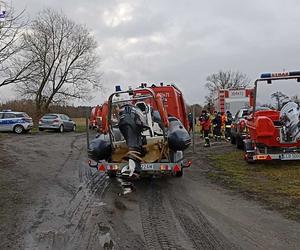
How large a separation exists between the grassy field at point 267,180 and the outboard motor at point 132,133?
84.7 inches

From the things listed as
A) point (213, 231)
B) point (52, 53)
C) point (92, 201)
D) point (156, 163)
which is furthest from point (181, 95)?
point (52, 53)

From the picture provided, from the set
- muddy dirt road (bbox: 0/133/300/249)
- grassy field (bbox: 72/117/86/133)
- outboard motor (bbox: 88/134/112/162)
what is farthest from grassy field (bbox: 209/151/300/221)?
grassy field (bbox: 72/117/86/133)

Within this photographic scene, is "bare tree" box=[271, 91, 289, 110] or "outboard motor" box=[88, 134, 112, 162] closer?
"outboard motor" box=[88, 134, 112, 162]

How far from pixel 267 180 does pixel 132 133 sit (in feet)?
11.0

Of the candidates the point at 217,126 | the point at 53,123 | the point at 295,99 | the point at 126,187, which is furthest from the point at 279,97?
the point at 53,123

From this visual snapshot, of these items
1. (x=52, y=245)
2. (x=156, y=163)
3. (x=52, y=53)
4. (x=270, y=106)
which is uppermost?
(x=52, y=53)

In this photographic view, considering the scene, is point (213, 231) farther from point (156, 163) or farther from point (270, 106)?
point (270, 106)

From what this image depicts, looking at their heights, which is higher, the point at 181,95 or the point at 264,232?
the point at 181,95

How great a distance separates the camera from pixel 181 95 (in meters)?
15.2

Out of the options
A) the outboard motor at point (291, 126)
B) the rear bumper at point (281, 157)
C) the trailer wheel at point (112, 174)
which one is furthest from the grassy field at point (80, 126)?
the outboard motor at point (291, 126)

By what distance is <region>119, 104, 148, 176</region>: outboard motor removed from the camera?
921 cm

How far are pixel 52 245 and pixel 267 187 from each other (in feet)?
17.4

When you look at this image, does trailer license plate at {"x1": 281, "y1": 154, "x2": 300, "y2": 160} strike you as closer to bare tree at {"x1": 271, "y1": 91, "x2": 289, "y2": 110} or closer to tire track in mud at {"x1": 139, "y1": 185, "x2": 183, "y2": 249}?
bare tree at {"x1": 271, "y1": 91, "x2": 289, "y2": 110}

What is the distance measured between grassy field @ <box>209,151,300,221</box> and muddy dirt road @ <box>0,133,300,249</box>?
0.40 m
